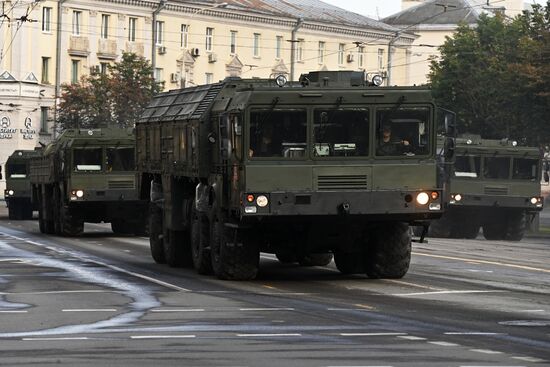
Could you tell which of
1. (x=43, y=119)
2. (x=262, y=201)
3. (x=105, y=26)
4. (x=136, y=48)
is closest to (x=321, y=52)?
(x=136, y=48)

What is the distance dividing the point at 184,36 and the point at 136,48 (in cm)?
486

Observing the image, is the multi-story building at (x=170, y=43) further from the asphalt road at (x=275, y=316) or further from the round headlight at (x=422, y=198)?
the round headlight at (x=422, y=198)

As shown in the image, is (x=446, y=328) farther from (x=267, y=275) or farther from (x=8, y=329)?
(x=267, y=275)

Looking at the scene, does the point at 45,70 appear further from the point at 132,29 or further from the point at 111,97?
the point at 111,97

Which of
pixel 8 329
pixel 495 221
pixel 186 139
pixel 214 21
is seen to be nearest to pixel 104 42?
pixel 214 21

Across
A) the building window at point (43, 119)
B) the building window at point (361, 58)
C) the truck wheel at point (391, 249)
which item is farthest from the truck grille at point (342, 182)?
the building window at point (361, 58)

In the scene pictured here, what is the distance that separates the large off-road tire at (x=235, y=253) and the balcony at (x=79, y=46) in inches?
2993

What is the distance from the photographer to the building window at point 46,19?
96.0m

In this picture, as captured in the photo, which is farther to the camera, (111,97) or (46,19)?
(46,19)

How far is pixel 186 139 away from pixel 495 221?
21.8 meters

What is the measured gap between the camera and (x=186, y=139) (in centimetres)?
2545

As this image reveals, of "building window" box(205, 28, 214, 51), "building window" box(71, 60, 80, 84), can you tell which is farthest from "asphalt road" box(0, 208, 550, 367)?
"building window" box(205, 28, 214, 51)

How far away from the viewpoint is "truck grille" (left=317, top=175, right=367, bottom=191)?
22375mm

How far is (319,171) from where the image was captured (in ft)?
73.5
